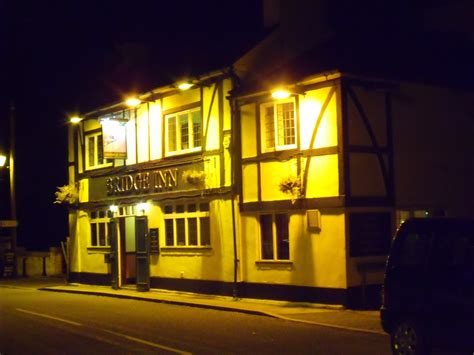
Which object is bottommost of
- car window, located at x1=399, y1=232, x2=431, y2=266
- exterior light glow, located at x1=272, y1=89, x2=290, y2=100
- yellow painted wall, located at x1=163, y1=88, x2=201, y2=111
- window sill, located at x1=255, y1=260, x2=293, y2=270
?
window sill, located at x1=255, y1=260, x2=293, y2=270

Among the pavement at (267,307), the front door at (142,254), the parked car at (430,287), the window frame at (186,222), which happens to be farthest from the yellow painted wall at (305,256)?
the parked car at (430,287)

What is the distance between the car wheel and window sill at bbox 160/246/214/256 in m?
11.1

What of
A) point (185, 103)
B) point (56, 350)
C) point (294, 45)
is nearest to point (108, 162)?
point (185, 103)

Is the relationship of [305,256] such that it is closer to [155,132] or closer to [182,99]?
[182,99]

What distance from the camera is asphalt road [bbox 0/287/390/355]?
1200 centimetres

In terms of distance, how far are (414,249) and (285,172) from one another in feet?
28.2

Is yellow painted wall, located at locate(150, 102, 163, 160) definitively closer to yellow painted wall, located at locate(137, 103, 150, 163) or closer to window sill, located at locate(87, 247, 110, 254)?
yellow painted wall, located at locate(137, 103, 150, 163)

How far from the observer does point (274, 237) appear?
19.1 m

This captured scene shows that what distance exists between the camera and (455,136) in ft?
66.5

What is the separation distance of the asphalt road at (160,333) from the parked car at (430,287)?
140 cm

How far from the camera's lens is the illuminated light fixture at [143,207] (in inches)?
933

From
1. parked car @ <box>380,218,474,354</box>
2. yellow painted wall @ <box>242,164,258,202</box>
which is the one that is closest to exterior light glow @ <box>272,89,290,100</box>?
yellow painted wall @ <box>242,164,258,202</box>

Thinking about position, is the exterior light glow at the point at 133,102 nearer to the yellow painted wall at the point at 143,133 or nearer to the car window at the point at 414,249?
the yellow painted wall at the point at 143,133

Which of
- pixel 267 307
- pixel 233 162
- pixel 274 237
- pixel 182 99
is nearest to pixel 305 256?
pixel 274 237
